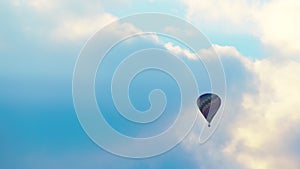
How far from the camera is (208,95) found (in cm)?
7562

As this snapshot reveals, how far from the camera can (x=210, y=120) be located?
7719 cm

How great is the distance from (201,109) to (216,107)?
6.30ft

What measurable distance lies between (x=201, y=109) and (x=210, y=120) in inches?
71.6

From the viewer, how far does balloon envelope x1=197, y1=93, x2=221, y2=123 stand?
7594 cm

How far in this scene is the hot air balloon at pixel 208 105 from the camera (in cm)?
7594

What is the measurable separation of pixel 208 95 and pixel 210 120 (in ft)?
11.8

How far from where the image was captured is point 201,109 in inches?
3036

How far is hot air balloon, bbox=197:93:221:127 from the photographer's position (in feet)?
249

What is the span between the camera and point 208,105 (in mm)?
76562

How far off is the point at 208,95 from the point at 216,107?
237 centimetres

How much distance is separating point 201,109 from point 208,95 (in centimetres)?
247

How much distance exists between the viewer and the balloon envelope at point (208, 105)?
→ 2990 inches

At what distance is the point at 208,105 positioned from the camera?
76562 millimetres

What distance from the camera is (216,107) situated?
253ft
